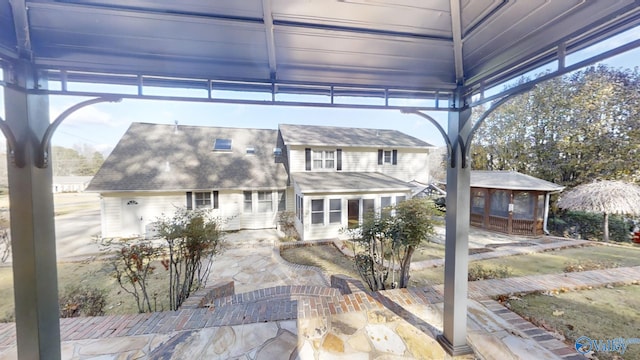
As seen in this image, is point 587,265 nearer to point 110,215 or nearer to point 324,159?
point 324,159

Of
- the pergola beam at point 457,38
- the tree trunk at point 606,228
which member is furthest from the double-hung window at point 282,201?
the tree trunk at point 606,228

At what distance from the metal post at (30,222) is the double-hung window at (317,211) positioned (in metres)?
8.04

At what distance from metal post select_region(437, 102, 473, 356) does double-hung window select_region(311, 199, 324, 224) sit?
24.2 ft

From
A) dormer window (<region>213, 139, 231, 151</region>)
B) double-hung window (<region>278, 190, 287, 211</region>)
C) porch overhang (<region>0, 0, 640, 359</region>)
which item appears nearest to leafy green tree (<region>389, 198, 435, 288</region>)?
porch overhang (<region>0, 0, 640, 359</region>)

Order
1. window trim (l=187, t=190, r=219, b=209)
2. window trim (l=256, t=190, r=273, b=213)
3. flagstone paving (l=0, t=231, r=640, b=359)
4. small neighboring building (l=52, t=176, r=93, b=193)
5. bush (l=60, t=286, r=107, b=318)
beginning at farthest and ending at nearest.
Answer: small neighboring building (l=52, t=176, r=93, b=193)
window trim (l=256, t=190, r=273, b=213)
window trim (l=187, t=190, r=219, b=209)
bush (l=60, t=286, r=107, b=318)
flagstone paving (l=0, t=231, r=640, b=359)

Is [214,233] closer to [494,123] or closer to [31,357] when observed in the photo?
[31,357]

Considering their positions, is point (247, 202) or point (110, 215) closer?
point (110, 215)

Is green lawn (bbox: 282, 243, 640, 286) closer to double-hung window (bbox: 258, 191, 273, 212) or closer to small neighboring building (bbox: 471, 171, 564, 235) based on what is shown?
small neighboring building (bbox: 471, 171, 564, 235)

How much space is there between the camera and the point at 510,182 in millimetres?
11133

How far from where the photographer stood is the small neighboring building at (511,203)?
10.7 metres

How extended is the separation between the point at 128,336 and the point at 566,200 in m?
14.8

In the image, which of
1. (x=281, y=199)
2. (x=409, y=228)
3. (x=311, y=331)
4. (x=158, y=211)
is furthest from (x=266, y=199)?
(x=311, y=331)

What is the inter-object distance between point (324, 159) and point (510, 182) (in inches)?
366

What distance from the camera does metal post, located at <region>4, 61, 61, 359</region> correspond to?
6.07 ft
